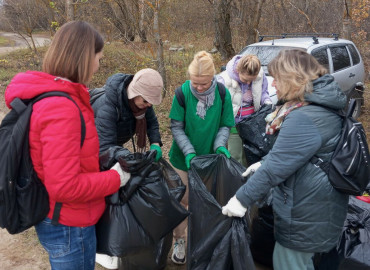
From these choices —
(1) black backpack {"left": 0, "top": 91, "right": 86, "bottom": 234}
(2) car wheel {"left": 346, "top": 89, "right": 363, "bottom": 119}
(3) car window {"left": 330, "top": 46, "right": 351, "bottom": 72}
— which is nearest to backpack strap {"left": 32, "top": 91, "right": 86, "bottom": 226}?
(1) black backpack {"left": 0, "top": 91, "right": 86, "bottom": 234}

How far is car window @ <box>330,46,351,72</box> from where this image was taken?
237 inches

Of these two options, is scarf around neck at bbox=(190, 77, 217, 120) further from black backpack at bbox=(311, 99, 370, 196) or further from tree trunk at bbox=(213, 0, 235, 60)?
tree trunk at bbox=(213, 0, 235, 60)

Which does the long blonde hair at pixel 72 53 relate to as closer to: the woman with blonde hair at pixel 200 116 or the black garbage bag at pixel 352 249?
the woman with blonde hair at pixel 200 116

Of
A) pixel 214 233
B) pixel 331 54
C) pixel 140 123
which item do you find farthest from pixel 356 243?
pixel 331 54

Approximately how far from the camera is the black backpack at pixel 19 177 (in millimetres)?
1323

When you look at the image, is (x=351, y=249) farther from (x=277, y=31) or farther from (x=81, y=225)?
(x=277, y=31)

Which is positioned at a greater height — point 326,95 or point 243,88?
point 326,95

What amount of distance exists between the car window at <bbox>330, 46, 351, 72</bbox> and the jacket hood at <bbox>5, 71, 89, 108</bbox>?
5.72 meters

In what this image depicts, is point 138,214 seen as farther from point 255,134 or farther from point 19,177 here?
point 255,134

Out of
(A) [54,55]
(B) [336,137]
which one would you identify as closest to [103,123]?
(A) [54,55]

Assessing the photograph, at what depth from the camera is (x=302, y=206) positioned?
1777 millimetres

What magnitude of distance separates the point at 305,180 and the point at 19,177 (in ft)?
4.60

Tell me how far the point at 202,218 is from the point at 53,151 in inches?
39.8

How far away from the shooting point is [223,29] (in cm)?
1022
